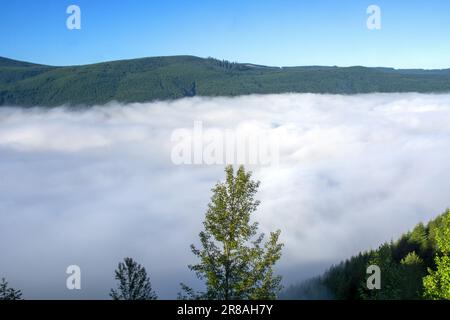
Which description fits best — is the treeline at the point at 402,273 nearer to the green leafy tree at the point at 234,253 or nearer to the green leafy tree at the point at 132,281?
the green leafy tree at the point at 234,253

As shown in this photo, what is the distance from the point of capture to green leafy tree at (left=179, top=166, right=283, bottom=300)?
19.9 m

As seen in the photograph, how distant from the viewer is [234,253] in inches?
798

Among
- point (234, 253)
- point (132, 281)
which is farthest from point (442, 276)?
point (132, 281)

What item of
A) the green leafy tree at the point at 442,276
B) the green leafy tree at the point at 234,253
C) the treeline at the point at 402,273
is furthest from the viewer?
the treeline at the point at 402,273

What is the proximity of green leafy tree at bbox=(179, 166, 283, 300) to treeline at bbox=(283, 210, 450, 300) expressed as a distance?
8006 mm

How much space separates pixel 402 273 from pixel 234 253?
23809 millimetres

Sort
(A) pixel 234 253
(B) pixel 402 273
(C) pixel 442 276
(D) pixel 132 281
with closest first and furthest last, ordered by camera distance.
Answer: (A) pixel 234 253 < (C) pixel 442 276 < (D) pixel 132 281 < (B) pixel 402 273

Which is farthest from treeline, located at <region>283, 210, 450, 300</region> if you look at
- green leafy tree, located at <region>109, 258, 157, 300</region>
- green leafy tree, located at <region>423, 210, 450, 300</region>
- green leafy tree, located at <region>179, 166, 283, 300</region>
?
green leafy tree, located at <region>109, 258, 157, 300</region>

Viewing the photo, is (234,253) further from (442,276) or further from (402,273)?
(402,273)

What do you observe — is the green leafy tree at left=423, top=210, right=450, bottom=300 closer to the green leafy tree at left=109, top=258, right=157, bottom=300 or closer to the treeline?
the treeline

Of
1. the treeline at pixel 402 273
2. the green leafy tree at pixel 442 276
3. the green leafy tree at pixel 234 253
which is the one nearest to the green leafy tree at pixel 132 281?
the green leafy tree at pixel 234 253

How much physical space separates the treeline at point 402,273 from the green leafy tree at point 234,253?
8006 millimetres

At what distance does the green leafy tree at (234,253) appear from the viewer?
65.4 ft
